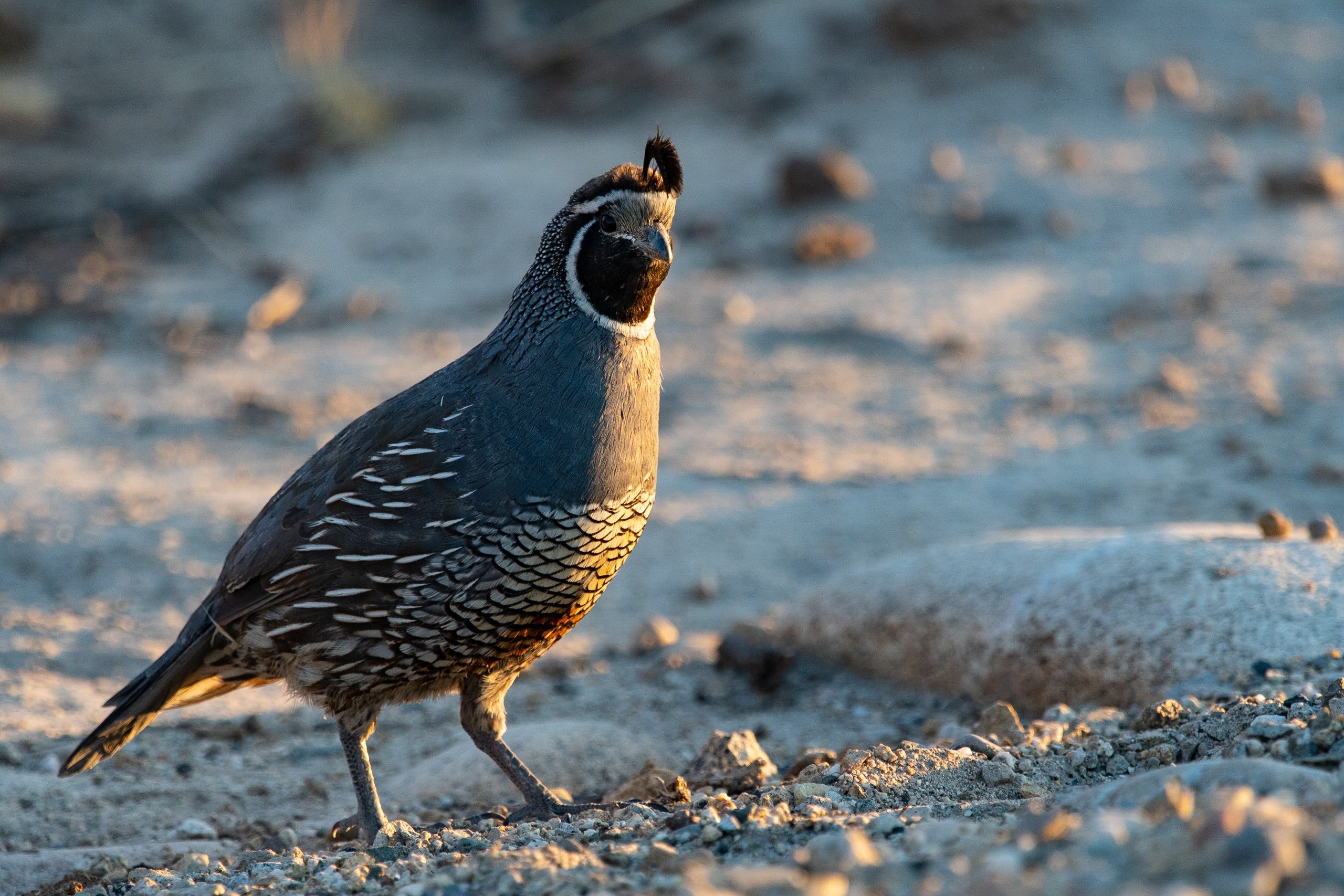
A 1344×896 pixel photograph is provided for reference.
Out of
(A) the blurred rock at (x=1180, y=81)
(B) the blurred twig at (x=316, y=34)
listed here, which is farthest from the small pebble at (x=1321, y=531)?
(B) the blurred twig at (x=316, y=34)

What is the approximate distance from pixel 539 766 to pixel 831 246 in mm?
6575

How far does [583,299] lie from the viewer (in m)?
4.36

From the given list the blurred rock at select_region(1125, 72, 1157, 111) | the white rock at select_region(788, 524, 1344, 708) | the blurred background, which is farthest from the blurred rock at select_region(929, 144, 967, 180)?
the white rock at select_region(788, 524, 1344, 708)

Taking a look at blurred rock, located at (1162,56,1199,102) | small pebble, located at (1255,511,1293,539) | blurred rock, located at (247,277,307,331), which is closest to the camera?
small pebble, located at (1255,511,1293,539)

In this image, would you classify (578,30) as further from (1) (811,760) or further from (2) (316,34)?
(1) (811,760)

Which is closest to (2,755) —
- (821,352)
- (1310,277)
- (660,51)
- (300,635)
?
(300,635)

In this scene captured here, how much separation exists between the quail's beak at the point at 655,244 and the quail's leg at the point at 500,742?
137 cm

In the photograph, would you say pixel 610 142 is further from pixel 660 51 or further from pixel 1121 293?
pixel 1121 293

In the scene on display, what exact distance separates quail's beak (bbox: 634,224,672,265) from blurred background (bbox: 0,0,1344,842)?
2.60 m

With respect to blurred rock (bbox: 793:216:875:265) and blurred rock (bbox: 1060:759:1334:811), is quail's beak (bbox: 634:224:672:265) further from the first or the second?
blurred rock (bbox: 793:216:875:265)

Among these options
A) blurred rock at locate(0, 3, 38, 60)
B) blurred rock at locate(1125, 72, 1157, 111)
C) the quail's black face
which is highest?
blurred rock at locate(0, 3, 38, 60)

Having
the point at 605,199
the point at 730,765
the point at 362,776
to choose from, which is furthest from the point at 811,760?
the point at 605,199

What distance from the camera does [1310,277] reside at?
995 cm

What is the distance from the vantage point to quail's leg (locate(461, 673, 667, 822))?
14.2ft
